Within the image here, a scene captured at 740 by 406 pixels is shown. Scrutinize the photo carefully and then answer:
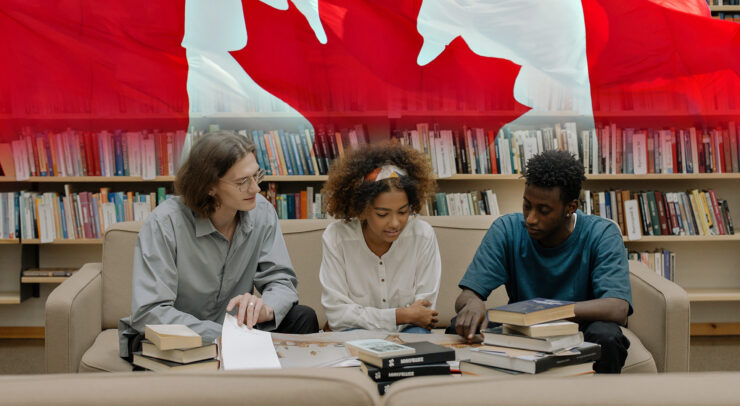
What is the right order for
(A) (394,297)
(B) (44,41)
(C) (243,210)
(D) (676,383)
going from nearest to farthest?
(D) (676,383) → (C) (243,210) → (A) (394,297) → (B) (44,41)

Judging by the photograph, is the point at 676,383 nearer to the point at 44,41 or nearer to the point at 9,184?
the point at 44,41

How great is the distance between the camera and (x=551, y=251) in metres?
2.01

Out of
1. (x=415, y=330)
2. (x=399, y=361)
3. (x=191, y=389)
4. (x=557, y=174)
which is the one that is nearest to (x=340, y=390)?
(x=191, y=389)

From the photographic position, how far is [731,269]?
12.0 feet

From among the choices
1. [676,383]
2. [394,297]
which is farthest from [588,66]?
[676,383]

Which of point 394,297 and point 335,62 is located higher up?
point 335,62

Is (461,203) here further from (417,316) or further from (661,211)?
(417,316)

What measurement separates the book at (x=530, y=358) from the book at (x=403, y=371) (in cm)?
10

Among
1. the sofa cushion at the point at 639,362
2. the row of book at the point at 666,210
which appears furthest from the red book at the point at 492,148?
the sofa cushion at the point at 639,362

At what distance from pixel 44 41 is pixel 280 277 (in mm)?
2115

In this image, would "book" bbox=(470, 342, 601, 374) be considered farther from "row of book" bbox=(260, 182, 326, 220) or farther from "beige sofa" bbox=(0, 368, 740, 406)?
"row of book" bbox=(260, 182, 326, 220)

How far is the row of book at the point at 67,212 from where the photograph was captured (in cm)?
336

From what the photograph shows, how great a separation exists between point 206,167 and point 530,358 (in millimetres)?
1129

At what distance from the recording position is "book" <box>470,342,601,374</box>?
1211 millimetres
